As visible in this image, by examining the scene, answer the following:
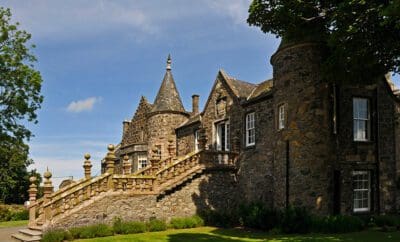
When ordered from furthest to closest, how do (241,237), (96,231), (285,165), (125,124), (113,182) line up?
1. (125,124)
2. (113,182)
3. (285,165)
4. (96,231)
5. (241,237)

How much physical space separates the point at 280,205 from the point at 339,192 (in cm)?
264

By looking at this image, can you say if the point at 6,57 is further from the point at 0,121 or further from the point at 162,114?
the point at 162,114

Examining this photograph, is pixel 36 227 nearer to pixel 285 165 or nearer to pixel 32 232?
pixel 32 232

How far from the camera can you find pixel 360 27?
14.7 m

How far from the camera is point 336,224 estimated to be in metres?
17.1

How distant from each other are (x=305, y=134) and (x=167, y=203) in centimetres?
762

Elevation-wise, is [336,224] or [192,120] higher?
[192,120]

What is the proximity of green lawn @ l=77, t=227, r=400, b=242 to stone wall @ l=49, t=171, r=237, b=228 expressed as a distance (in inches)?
65.6

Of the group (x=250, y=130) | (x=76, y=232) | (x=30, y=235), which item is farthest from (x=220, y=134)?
(x=30, y=235)

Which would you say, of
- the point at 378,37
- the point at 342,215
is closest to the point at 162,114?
the point at 342,215

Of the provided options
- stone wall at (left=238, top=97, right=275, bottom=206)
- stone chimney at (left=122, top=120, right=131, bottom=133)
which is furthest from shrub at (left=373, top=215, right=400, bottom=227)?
stone chimney at (left=122, top=120, right=131, bottom=133)

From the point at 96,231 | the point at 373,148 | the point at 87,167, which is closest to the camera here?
the point at 96,231

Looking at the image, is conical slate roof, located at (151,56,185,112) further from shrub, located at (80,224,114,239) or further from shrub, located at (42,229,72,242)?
shrub, located at (42,229,72,242)

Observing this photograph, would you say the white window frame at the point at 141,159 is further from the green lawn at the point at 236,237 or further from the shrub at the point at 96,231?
the shrub at the point at 96,231
